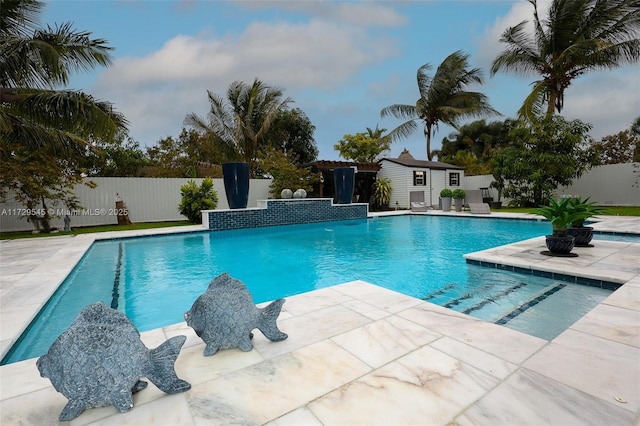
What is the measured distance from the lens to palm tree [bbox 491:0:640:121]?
40.9 feet

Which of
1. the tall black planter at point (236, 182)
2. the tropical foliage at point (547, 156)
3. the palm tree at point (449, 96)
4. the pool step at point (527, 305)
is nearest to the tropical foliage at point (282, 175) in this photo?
the tall black planter at point (236, 182)

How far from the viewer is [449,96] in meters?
19.3

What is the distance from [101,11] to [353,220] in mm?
10839

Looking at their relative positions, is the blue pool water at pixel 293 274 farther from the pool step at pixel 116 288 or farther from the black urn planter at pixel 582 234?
the black urn planter at pixel 582 234

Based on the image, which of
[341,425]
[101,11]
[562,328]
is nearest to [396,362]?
Result: [341,425]

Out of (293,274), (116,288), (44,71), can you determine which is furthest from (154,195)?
(293,274)

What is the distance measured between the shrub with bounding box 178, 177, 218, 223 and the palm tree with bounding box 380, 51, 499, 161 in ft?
46.0

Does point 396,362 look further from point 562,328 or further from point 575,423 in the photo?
point 562,328

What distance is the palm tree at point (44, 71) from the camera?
6.88 m

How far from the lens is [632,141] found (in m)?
19.2

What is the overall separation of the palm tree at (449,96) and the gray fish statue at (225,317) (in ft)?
64.1

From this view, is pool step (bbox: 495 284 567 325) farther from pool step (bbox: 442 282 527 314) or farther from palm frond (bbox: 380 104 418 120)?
palm frond (bbox: 380 104 418 120)

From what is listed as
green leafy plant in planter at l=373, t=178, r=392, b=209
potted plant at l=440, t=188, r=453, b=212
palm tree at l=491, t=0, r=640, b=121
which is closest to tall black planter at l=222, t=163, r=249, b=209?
green leafy plant in planter at l=373, t=178, r=392, b=209

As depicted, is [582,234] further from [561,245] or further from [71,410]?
[71,410]
